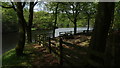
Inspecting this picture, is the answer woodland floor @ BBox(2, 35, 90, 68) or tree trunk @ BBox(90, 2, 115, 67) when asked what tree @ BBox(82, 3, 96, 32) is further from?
tree trunk @ BBox(90, 2, 115, 67)

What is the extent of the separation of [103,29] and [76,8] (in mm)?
15316

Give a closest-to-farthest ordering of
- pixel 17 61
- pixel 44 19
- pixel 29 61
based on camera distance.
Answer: pixel 29 61
pixel 17 61
pixel 44 19

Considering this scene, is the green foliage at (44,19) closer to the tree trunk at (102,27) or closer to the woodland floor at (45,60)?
the woodland floor at (45,60)

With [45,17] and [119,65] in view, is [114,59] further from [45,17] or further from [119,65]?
[45,17]

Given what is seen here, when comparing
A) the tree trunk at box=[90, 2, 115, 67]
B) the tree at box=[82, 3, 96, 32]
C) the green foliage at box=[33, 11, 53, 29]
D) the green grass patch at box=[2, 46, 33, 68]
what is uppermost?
the tree at box=[82, 3, 96, 32]

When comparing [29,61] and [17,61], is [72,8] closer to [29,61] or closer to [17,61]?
[29,61]

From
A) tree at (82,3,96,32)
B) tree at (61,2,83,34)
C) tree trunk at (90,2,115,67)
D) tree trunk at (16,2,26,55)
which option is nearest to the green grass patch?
tree trunk at (16,2,26,55)

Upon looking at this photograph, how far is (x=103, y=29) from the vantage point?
3703 millimetres

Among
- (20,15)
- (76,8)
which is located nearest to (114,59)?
(20,15)

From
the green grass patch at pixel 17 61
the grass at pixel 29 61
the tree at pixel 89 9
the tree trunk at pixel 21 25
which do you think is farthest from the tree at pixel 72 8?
the green grass patch at pixel 17 61

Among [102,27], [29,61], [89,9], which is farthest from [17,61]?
[89,9]

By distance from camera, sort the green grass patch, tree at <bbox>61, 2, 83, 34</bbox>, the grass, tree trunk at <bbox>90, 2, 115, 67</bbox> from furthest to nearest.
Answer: tree at <bbox>61, 2, 83, 34</bbox> → the green grass patch → the grass → tree trunk at <bbox>90, 2, 115, 67</bbox>

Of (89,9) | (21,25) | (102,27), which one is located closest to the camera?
(102,27)

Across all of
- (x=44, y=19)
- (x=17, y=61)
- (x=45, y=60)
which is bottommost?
(x=17, y=61)
